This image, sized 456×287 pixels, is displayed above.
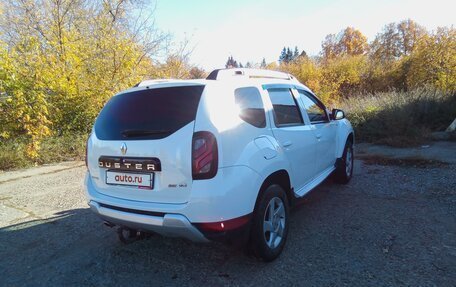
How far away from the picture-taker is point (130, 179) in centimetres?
270

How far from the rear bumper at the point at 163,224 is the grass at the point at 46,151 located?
269 inches

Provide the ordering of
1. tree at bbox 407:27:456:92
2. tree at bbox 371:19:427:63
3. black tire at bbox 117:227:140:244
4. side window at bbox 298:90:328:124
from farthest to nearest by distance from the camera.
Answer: tree at bbox 371:19:427:63, tree at bbox 407:27:456:92, side window at bbox 298:90:328:124, black tire at bbox 117:227:140:244

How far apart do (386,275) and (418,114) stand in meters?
9.14

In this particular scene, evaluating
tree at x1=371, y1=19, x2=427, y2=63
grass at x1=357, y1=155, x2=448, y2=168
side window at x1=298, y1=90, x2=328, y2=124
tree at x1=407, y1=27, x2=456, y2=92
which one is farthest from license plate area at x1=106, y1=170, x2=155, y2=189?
tree at x1=371, y1=19, x2=427, y2=63

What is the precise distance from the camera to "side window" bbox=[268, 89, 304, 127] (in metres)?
3.35

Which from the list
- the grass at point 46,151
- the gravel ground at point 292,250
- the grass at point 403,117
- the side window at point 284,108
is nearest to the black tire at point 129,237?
the gravel ground at point 292,250

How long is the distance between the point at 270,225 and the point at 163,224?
1057mm

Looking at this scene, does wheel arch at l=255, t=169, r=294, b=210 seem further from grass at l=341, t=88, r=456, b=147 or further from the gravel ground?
grass at l=341, t=88, r=456, b=147

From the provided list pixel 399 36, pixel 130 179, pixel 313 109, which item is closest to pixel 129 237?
pixel 130 179

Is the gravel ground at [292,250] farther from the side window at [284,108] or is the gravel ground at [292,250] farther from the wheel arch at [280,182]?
the side window at [284,108]

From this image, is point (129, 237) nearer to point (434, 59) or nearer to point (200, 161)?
point (200, 161)

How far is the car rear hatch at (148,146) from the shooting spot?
2.48m

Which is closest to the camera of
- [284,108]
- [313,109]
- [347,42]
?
[284,108]

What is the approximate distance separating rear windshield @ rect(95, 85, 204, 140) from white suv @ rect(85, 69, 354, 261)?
0.03ft
